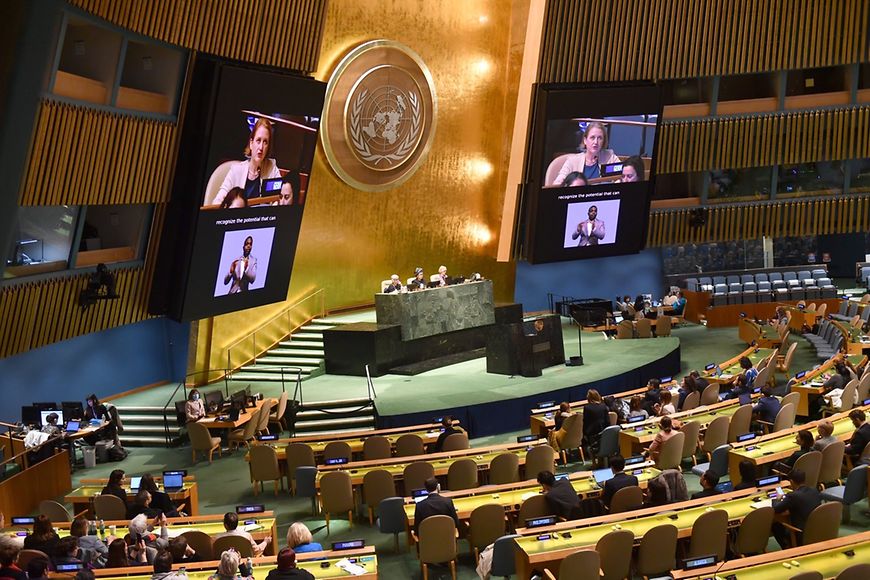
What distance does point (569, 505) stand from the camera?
9992mm

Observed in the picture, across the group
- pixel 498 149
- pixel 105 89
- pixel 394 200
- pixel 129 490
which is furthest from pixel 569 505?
pixel 498 149

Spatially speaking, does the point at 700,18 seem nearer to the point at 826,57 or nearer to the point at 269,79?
the point at 826,57

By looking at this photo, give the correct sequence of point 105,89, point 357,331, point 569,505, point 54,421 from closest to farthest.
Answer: point 569,505, point 105,89, point 54,421, point 357,331

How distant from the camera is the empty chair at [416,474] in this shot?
1232 cm

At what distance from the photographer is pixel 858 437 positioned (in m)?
11.6

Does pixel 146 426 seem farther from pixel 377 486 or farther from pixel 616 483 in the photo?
pixel 616 483

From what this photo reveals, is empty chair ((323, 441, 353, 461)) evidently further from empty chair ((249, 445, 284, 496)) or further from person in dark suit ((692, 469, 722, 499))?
person in dark suit ((692, 469, 722, 499))

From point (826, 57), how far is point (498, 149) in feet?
26.7

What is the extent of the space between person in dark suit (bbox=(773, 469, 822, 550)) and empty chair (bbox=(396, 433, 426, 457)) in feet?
18.3

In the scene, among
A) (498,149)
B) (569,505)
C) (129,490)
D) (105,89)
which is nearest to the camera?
(569,505)

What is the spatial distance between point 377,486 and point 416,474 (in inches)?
20.5

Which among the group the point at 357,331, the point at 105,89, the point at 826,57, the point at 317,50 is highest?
the point at 826,57

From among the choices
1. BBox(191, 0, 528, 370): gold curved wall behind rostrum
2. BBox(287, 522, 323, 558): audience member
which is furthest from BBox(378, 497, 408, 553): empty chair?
BBox(191, 0, 528, 370): gold curved wall behind rostrum

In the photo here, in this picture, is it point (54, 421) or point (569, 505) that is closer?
point (569, 505)
